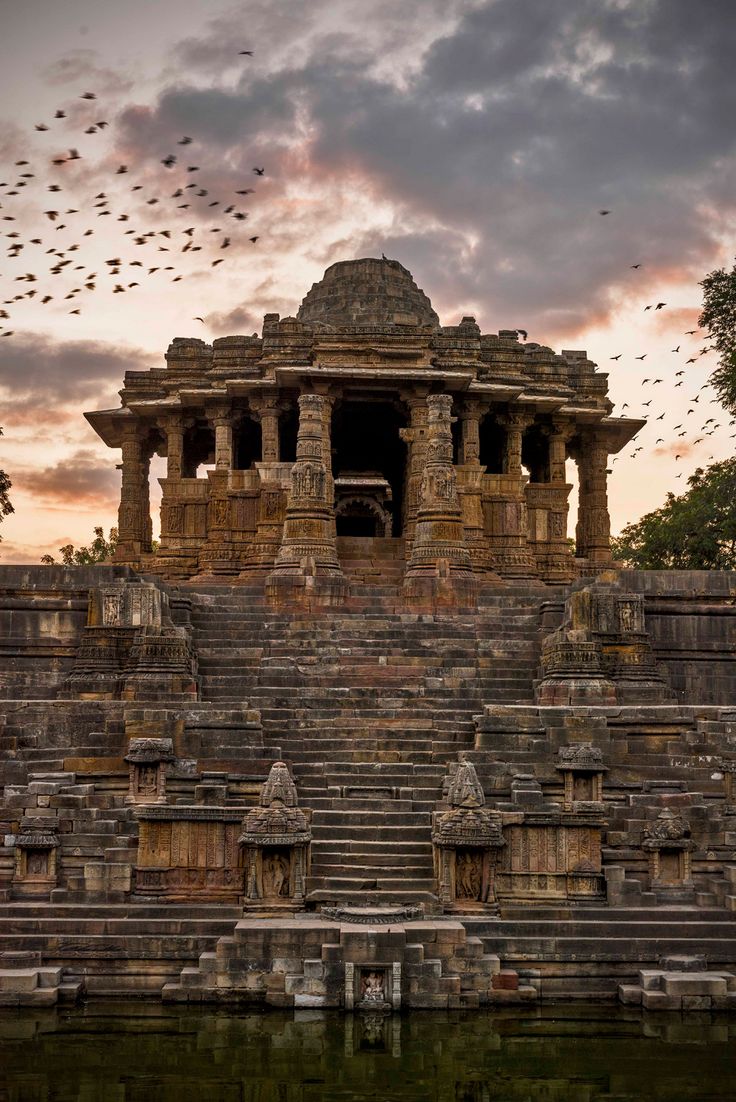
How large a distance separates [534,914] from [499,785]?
1888 mm

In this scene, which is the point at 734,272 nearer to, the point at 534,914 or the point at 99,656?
the point at 99,656

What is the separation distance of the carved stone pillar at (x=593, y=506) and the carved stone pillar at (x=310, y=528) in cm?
777

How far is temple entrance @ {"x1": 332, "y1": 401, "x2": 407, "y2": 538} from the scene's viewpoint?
29.0 m

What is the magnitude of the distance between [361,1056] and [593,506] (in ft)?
64.8

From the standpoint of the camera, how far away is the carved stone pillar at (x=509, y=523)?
83.1 ft

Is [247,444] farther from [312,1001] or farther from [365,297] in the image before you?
[312,1001]

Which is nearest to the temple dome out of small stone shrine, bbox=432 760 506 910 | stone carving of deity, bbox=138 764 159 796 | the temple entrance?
the temple entrance

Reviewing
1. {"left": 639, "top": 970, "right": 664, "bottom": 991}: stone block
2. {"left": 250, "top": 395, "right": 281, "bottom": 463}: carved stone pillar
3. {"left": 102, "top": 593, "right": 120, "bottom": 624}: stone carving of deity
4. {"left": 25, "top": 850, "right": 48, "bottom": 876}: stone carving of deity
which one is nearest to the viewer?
{"left": 639, "top": 970, "right": 664, "bottom": 991}: stone block

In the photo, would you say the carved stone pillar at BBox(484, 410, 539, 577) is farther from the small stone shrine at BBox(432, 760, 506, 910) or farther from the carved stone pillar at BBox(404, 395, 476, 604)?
the small stone shrine at BBox(432, 760, 506, 910)

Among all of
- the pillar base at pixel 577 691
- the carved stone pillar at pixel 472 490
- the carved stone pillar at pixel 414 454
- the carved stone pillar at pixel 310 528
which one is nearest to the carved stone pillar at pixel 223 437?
the carved stone pillar at pixel 310 528

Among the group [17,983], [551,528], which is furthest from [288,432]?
[17,983]

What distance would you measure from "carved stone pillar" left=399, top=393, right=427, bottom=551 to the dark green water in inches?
526

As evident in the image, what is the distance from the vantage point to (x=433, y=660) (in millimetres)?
18250

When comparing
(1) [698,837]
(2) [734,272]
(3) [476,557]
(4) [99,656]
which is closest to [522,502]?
(3) [476,557]
